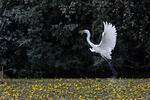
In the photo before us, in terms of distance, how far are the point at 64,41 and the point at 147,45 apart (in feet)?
11.1

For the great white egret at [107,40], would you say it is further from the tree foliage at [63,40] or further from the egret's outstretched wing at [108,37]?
the tree foliage at [63,40]

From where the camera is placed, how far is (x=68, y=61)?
54.2 ft

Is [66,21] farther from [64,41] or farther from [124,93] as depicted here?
[124,93]

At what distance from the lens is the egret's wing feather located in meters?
11.6

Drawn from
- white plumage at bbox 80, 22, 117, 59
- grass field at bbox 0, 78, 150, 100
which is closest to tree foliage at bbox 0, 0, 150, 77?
white plumage at bbox 80, 22, 117, 59

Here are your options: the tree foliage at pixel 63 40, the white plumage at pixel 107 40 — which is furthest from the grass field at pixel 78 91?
the tree foliage at pixel 63 40

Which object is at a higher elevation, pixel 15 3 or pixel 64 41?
pixel 15 3

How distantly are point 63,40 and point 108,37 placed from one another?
4730 millimetres

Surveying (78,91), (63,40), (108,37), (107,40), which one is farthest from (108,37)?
(63,40)

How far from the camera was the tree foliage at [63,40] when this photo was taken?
14703mm

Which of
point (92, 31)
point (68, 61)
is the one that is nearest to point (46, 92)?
point (92, 31)

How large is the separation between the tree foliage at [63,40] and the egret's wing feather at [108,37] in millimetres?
2191

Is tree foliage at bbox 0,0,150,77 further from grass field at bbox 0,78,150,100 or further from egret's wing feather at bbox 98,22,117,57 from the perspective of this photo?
grass field at bbox 0,78,150,100

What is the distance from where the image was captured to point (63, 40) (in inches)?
640
